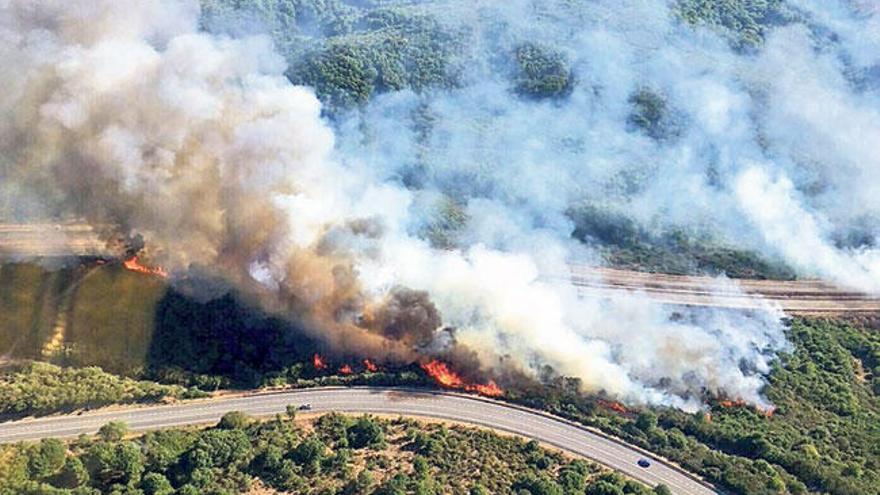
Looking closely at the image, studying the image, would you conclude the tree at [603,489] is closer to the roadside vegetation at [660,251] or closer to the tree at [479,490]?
the tree at [479,490]

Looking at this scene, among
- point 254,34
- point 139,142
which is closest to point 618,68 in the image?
point 254,34

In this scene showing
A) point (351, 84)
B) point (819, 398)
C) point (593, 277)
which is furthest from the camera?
point (351, 84)

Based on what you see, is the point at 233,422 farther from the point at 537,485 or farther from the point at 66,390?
A: the point at 537,485

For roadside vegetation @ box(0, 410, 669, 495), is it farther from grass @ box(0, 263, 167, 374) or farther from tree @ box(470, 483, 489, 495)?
grass @ box(0, 263, 167, 374)

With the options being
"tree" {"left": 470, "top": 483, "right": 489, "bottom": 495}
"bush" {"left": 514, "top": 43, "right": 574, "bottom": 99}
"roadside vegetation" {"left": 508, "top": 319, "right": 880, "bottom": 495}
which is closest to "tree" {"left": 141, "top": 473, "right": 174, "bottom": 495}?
"tree" {"left": 470, "top": 483, "right": 489, "bottom": 495}

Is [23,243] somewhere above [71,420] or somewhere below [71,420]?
above

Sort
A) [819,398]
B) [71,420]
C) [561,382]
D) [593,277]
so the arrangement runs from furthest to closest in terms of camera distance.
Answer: [593,277], [819,398], [561,382], [71,420]

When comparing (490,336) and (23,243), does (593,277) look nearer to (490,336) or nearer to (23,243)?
(490,336)

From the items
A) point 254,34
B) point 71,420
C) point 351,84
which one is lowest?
point 71,420

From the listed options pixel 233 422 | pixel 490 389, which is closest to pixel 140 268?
pixel 233 422
